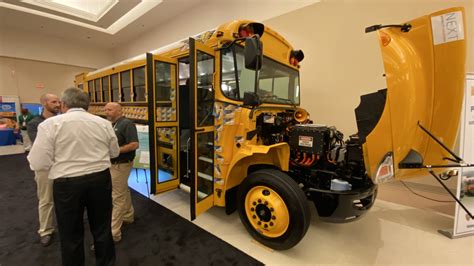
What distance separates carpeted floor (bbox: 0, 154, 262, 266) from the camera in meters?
1.93

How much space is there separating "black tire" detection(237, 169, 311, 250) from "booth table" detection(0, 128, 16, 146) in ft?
32.7

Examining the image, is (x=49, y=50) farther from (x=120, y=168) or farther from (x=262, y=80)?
(x=262, y=80)

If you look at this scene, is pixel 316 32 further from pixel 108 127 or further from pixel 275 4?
pixel 108 127

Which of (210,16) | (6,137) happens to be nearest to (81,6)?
(210,16)

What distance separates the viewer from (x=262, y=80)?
2568mm

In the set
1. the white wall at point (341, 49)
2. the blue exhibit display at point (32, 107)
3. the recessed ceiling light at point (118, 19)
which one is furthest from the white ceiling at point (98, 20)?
the white wall at point (341, 49)

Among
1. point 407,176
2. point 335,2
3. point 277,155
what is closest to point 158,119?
point 277,155

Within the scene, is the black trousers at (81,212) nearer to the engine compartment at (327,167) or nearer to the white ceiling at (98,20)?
the engine compartment at (327,167)

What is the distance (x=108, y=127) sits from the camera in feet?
5.42

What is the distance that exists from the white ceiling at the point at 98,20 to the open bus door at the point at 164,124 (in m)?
4.10

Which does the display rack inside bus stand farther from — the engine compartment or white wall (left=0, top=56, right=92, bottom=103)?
white wall (left=0, top=56, right=92, bottom=103)

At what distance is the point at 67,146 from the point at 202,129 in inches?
46.1

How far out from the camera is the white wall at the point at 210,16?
4531 mm

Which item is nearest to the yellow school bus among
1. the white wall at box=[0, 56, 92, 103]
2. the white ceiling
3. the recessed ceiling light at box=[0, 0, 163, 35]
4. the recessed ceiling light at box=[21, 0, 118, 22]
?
the white ceiling
